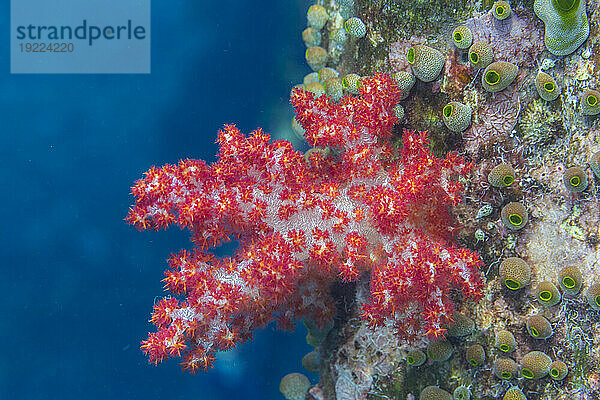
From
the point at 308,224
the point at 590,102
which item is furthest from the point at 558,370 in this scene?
the point at 308,224

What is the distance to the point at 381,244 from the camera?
2.49 metres

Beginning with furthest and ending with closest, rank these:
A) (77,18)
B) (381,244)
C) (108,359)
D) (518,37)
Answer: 1. (108,359)
2. (77,18)
3. (381,244)
4. (518,37)

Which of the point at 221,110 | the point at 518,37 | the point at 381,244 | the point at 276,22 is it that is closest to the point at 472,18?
the point at 518,37

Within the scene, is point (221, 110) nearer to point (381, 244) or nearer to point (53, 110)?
point (53, 110)

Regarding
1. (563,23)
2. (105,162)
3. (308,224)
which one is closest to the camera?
(563,23)

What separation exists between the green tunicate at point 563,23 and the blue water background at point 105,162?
6.99ft

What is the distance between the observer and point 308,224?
2.49 metres

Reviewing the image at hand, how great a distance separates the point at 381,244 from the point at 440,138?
729 mm

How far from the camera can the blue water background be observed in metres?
3.83

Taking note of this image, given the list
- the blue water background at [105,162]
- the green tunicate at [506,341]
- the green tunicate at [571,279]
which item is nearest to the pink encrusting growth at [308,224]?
the green tunicate at [506,341]

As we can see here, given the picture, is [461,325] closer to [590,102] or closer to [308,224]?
[308,224]

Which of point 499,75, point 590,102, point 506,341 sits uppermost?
point 499,75

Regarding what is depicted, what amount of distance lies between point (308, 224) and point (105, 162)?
2345mm

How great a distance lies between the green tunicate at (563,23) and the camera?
6.86 ft
